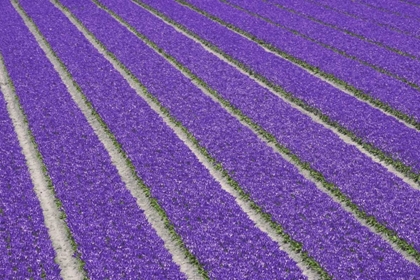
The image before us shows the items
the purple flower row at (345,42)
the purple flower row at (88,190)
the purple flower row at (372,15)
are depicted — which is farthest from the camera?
the purple flower row at (372,15)

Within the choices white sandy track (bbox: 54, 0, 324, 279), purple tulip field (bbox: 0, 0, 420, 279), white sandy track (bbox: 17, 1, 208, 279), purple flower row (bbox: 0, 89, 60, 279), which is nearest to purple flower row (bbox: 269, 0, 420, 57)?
purple tulip field (bbox: 0, 0, 420, 279)

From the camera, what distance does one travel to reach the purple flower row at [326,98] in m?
12.5

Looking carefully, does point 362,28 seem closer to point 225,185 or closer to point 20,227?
point 225,185

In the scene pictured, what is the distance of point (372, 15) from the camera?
22016mm

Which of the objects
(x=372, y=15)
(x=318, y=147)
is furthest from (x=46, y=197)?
(x=372, y=15)

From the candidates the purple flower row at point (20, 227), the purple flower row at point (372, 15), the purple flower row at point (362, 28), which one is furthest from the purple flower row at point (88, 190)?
the purple flower row at point (372, 15)

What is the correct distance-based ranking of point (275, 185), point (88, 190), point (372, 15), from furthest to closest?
1. point (372, 15)
2. point (275, 185)
3. point (88, 190)

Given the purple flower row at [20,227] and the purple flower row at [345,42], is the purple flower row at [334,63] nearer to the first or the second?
the purple flower row at [345,42]

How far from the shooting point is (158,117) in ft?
45.4

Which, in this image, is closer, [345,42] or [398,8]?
[345,42]

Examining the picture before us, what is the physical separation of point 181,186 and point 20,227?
2888 mm

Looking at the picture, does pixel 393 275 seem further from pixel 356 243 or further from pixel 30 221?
pixel 30 221

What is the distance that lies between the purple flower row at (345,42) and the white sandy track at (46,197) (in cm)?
874

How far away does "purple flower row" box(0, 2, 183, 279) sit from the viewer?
912 centimetres
